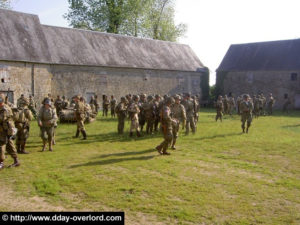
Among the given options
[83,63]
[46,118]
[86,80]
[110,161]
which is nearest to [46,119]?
[46,118]

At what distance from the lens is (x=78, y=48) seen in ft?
85.3

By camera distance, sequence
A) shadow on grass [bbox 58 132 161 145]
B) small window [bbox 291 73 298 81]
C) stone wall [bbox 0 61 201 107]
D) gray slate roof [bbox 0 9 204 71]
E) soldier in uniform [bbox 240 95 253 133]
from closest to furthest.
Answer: shadow on grass [bbox 58 132 161 145], soldier in uniform [bbox 240 95 253 133], stone wall [bbox 0 61 201 107], gray slate roof [bbox 0 9 204 71], small window [bbox 291 73 298 81]

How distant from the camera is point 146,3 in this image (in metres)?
39.4

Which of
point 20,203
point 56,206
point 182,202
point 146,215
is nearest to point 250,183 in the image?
point 182,202

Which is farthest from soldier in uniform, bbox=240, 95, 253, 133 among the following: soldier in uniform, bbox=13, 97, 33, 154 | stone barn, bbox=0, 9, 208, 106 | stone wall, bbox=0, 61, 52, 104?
stone wall, bbox=0, 61, 52, 104

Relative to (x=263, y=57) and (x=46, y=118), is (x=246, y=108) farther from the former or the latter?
(x=263, y=57)

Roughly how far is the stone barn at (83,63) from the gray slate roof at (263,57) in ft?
17.1

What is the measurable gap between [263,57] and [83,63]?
73.9 feet

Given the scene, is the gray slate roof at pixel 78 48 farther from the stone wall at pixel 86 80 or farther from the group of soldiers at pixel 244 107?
the group of soldiers at pixel 244 107

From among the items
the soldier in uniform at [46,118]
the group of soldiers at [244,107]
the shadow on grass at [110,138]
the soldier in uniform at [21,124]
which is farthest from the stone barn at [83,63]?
the soldier in uniform at [46,118]

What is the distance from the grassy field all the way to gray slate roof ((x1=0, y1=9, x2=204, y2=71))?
1317 cm

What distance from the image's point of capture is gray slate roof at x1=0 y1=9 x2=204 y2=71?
2222 centimetres

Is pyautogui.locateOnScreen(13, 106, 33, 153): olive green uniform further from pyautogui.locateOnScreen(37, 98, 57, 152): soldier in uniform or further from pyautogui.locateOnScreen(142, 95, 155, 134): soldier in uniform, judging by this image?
pyautogui.locateOnScreen(142, 95, 155, 134): soldier in uniform

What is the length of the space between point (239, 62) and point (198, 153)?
97.2ft
